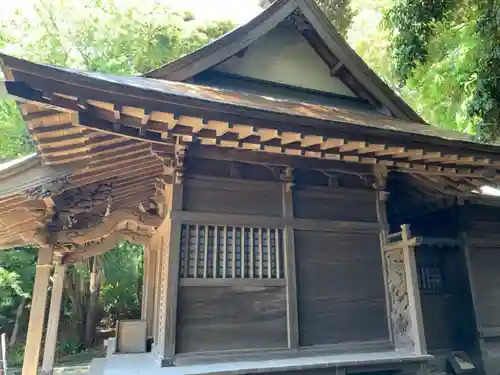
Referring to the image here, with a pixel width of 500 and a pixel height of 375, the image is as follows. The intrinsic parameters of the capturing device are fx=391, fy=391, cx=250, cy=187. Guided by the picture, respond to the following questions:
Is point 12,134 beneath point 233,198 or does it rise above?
above

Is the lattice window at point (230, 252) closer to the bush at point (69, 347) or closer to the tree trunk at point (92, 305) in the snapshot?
the tree trunk at point (92, 305)

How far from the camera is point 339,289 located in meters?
4.60

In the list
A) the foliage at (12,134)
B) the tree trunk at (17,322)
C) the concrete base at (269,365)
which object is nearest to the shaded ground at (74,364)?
the tree trunk at (17,322)

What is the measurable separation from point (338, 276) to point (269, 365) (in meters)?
1.39

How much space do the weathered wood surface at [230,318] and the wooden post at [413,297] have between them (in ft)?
4.85

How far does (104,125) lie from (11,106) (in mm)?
12150

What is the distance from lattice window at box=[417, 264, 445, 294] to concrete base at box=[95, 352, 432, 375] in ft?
4.53

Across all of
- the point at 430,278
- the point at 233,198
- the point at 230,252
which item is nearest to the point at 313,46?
the point at 233,198

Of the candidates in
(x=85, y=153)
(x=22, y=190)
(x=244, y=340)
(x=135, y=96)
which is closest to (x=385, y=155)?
(x=244, y=340)

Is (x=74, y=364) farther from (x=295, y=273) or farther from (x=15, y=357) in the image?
(x=295, y=273)

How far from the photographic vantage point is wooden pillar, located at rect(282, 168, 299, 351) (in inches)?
165

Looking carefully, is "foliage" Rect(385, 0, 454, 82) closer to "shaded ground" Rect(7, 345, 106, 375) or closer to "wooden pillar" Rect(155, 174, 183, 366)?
"wooden pillar" Rect(155, 174, 183, 366)

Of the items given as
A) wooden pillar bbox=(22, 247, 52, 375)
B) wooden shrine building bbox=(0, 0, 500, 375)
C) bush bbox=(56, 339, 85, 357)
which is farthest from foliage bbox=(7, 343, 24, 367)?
wooden shrine building bbox=(0, 0, 500, 375)

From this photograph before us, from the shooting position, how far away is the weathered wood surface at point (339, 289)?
4.41 metres
